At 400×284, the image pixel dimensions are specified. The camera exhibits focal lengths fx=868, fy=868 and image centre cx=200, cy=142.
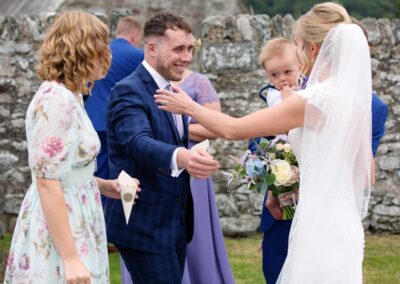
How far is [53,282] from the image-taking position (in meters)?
3.72

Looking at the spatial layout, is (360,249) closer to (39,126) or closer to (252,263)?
(39,126)

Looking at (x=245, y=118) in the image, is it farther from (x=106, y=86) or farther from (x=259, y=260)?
(x=259, y=260)

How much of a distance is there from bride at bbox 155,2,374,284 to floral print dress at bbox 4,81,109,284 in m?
0.48

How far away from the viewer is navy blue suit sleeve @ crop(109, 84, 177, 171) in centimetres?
401

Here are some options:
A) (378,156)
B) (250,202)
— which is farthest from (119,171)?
(378,156)

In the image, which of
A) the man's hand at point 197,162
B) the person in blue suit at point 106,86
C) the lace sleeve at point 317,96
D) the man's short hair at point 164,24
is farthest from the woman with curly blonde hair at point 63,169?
the person in blue suit at point 106,86

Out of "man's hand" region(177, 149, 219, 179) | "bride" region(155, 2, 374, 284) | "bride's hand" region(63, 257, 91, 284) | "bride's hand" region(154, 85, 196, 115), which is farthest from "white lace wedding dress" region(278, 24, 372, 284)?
"bride's hand" region(63, 257, 91, 284)

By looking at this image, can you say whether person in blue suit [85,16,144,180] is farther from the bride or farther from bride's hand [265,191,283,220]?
the bride

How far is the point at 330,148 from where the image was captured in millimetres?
3863

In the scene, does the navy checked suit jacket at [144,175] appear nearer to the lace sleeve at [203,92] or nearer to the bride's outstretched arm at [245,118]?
the bride's outstretched arm at [245,118]

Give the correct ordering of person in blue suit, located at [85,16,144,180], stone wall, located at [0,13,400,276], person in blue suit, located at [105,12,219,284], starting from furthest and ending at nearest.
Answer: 1. stone wall, located at [0,13,400,276]
2. person in blue suit, located at [85,16,144,180]
3. person in blue suit, located at [105,12,219,284]

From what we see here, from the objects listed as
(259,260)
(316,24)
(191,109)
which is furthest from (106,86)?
(316,24)

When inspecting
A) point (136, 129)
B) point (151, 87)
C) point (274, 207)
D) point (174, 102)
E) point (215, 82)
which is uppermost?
point (215, 82)

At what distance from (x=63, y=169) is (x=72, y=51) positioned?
0.51 m
